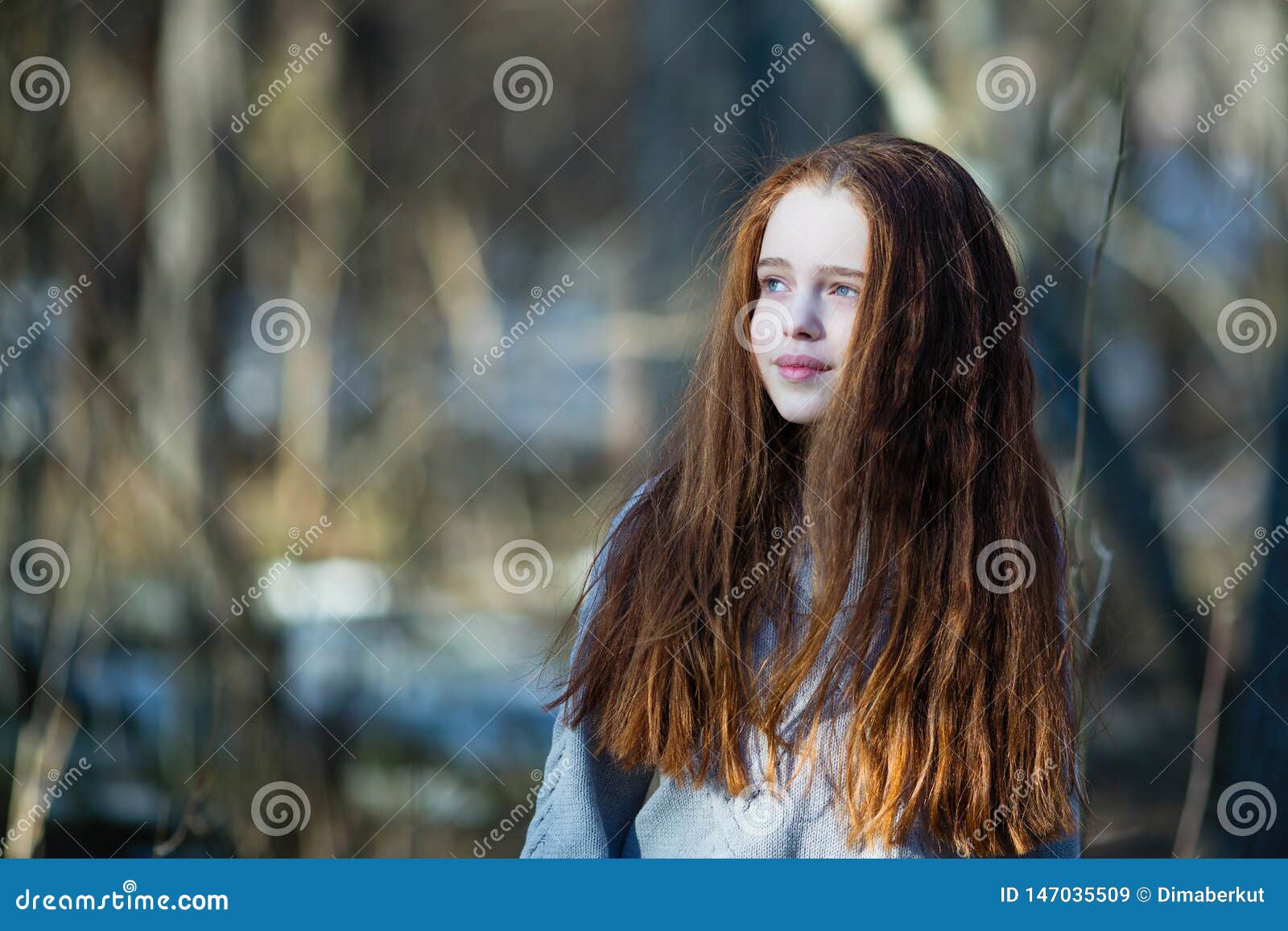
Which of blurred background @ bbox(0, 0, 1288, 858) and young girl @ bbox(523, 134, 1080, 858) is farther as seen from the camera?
blurred background @ bbox(0, 0, 1288, 858)

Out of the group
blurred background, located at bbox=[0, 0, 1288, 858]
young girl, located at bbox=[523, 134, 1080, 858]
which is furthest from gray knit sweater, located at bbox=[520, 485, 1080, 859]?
blurred background, located at bbox=[0, 0, 1288, 858]

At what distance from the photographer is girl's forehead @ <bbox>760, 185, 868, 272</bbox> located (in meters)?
0.98

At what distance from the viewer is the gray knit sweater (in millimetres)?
998

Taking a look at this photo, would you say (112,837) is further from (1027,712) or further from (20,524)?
(1027,712)

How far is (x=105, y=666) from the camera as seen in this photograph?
6.57ft

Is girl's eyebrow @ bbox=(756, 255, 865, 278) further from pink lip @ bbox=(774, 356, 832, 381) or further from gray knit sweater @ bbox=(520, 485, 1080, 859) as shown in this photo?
gray knit sweater @ bbox=(520, 485, 1080, 859)

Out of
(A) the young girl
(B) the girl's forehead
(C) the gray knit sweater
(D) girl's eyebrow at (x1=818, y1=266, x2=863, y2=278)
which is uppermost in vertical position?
(B) the girl's forehead

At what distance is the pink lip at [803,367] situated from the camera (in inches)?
39.0

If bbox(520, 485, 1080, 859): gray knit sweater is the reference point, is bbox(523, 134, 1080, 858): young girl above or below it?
above

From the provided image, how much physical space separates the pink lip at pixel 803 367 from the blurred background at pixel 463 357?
2.17 ft

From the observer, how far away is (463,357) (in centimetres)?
229

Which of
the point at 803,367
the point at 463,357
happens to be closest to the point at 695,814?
the point at 803,367

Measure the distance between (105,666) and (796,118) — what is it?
1.48m
